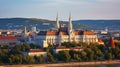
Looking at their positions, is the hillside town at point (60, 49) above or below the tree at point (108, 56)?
above

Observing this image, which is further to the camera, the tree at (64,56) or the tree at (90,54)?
the tree at (90,54)

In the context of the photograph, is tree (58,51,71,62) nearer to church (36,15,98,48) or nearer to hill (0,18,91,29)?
church (36,15,98,48)

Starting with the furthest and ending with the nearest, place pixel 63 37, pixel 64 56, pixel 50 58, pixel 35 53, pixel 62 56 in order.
→ pixel 63 37
pixel 35 53
pixel 62 56
pixel 64 56
pixel 50 58

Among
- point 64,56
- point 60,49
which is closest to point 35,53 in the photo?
point 64,56

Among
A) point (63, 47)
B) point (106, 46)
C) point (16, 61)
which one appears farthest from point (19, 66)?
point (106, 46)

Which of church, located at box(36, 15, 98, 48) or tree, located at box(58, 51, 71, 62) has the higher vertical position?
church, located at box(36, 15, 98, 48)

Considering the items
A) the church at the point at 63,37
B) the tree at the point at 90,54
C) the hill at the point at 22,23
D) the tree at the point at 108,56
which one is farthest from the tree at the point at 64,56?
the hill at the point at 22,23

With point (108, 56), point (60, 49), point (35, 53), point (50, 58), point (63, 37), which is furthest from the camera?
point (63, 37)

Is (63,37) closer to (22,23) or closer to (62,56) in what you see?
(62,56)

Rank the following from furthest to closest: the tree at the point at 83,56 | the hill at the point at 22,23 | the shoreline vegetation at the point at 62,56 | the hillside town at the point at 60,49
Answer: the hill at the point at 22,23 → the tree at the point at 83,56 → the hillside town at the point at 60,49 → the shoreline vegetation at the point at 62,56

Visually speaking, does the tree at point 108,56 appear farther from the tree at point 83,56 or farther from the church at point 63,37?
the church at point 63,37

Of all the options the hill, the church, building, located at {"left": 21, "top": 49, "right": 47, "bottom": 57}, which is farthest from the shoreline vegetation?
the hill
